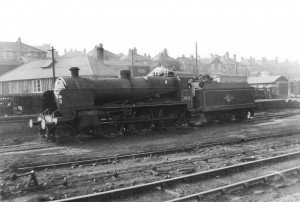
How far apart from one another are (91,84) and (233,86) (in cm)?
860

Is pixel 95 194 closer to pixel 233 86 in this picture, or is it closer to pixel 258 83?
pixel 233 86

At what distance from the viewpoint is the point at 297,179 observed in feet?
20.5

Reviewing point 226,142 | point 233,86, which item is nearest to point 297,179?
point 226,142

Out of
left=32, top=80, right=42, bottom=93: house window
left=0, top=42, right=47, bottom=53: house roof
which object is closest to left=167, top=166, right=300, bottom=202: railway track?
left=32, top=80, right=42, bottom=93: house window

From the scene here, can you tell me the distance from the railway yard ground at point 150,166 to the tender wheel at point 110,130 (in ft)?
1.05

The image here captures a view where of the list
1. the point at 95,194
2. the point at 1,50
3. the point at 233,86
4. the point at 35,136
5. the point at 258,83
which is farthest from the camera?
the point at 1,50

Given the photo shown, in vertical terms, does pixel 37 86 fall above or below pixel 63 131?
above

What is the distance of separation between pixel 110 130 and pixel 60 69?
82.6 feet

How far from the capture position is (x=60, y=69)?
3428 centimetres

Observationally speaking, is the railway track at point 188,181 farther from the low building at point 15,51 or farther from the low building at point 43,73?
the low building at point 15,51

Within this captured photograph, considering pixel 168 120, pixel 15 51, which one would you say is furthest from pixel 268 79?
pixel 15 51

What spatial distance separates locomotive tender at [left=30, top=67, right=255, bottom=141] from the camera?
1033 cm

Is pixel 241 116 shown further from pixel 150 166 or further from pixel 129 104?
pixel 150 166

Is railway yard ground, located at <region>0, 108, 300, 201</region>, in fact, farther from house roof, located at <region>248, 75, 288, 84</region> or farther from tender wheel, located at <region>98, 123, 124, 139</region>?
house roof, located at <region>248, 75, 288, 84</region>
